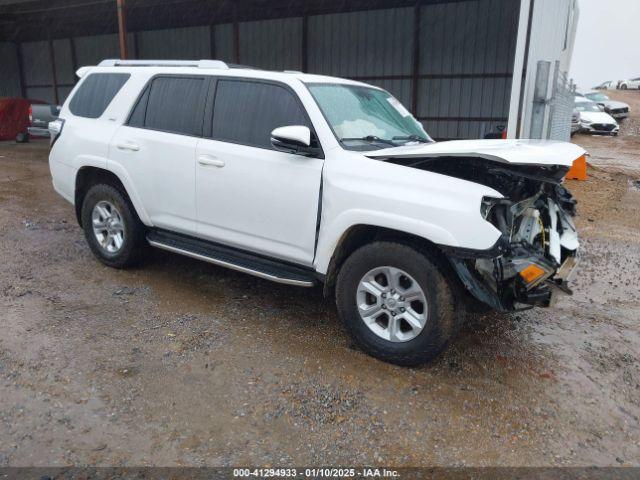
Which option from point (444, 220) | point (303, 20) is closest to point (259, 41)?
point (303, 20)

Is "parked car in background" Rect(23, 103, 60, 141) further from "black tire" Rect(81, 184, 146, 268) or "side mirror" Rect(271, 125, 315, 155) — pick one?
"side mirror" Rect(271, 125, 315, 155)

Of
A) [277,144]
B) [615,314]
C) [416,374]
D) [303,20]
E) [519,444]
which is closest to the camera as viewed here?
[519,444]

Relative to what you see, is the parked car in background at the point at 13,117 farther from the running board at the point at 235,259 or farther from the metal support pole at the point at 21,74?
the running board at the point at 235,259

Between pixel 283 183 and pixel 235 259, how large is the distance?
775 mm

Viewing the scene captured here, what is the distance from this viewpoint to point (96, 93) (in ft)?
17.0

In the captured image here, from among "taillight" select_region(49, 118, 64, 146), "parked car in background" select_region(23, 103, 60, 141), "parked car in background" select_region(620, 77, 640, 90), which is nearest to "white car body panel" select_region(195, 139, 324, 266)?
"taillight" select_region(49, 118, 64, 146)

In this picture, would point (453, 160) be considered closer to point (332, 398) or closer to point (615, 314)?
point (332, 398)

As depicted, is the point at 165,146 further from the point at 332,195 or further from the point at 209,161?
the point at 332,195

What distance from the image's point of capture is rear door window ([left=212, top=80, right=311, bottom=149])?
4000mm

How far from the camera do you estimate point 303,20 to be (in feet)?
54.6

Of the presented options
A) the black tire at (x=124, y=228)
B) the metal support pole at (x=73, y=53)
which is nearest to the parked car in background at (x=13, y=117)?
the metal support pole at (x=73, y=53)

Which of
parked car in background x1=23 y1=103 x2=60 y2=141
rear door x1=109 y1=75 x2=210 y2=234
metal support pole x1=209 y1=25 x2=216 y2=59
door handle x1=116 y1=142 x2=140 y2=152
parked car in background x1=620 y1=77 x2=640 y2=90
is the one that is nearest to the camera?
rear door x1=109 y1=75 x2=210 y2=234

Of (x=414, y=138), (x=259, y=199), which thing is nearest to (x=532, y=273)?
(x=414, y=138)

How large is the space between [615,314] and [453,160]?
2.21m
